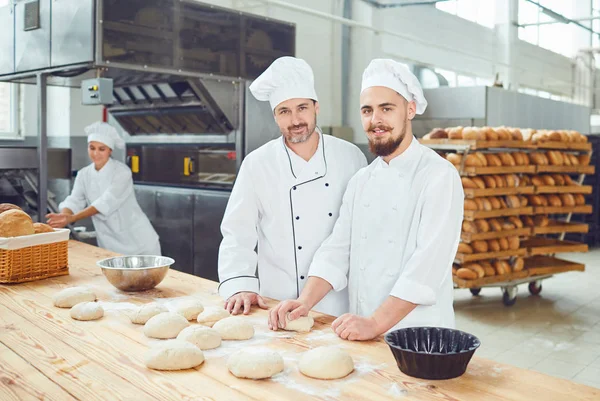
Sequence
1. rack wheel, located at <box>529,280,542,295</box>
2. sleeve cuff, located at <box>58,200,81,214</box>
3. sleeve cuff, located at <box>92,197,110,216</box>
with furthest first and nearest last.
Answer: rack wheel, located at <box>529,280,542,295</box> → sleeve cuff, located at <box>58,200,81,214</box> → sleeve cuff, located at <box>92,197,110,216</box>

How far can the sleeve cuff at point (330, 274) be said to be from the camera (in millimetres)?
1950

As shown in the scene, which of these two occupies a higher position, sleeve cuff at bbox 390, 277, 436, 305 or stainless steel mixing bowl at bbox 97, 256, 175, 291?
sleeve cuff at bbox 390, 277, 436, 305

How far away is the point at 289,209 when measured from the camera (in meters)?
2.28

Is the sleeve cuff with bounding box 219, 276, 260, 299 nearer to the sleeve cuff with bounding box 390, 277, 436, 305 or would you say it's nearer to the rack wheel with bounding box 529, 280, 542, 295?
the sleeve cuff with bounding box 390, 277, 436, 305

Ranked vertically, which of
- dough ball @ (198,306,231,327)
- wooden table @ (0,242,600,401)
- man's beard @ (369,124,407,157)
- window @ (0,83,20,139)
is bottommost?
wooden table @ (0,242,600,401)

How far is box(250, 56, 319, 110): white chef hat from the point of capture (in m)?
2.16

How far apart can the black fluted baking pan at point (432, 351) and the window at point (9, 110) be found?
6036 mm

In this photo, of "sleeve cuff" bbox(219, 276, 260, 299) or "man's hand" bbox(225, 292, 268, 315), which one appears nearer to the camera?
"man's hand" bbox(225, 292, 268, 315)

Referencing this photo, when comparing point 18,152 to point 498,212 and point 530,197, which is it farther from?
point 530,197

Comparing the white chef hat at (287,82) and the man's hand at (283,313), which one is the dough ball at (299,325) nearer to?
the man's hand at (283,313)

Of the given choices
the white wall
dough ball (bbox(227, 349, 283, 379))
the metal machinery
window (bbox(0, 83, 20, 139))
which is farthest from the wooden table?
the white wall

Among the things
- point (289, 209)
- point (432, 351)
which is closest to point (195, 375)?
point (432, 351)

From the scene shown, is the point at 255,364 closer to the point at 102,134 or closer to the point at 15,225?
the point at 15,225

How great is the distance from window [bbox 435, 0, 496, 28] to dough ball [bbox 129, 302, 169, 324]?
35.0ft
